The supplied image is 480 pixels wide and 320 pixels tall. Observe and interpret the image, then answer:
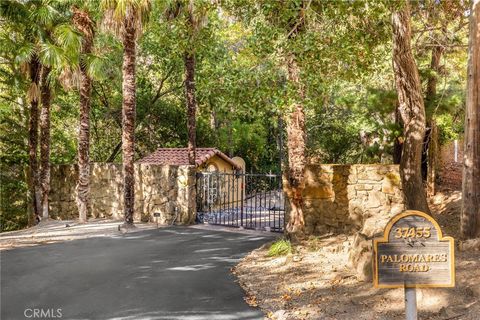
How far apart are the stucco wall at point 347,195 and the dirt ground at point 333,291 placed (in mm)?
1516

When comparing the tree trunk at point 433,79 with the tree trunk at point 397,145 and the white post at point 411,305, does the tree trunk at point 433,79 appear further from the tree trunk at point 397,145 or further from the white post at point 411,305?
the white post at point 411,305

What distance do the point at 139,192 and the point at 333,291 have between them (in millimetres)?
11075

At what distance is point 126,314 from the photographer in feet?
20.6

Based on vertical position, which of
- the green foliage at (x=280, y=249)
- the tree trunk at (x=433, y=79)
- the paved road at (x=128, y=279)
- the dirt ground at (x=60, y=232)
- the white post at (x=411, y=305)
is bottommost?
the paved road at (x=128, y=279)

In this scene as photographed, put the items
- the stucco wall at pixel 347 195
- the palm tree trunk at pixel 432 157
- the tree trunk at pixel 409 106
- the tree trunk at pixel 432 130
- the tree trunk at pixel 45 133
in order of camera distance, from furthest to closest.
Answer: the tree trunk at pixel 45 133 < the palm tree trunk at pixel 432 157 < the tree trunk at pixel 432 130 < the stucco wall at pixel 347 195 < the tree trunk at pixel 409 106

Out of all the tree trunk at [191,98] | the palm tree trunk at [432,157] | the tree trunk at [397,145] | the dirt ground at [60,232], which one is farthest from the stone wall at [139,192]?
the palm tree trunk at [432,157]

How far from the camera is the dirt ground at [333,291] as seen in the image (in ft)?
19.5

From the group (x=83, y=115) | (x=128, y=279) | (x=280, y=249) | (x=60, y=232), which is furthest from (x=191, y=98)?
(x=128, y=279)

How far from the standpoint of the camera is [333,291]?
275 inches

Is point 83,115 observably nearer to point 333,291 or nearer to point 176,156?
point 176,156

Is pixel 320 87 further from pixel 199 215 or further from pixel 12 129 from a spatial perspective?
pixel 12 129

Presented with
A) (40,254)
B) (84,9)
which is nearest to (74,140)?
(84,9)

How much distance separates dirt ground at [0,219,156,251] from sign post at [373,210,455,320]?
10.6 metres

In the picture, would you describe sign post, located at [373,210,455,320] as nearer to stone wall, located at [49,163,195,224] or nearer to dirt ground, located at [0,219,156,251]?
dirt ground, located at [0,219,156,251]
